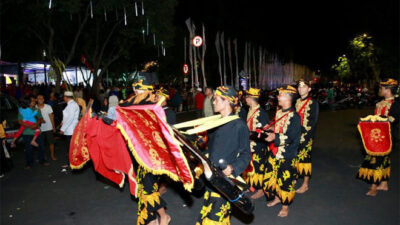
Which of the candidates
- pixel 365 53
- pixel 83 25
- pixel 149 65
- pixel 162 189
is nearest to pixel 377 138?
pixel 162 189

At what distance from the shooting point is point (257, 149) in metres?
6.22

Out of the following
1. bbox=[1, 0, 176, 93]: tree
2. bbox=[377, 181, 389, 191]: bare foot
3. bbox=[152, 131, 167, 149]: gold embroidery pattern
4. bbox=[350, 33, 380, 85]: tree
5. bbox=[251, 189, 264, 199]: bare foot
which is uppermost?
bbox=[1, 0, 176, 93]: tree

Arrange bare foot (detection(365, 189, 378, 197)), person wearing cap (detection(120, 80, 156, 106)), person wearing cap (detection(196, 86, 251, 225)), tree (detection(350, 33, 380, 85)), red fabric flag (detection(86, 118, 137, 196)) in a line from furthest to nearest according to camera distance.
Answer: tree (detection(350, 33, 380, 85))
bare foot (detection(365, 189, 378, 197))
red fabric flag (detection(86, 118, 137, 196))
person wearing cap (detection(120, 80, 156, 106))
person wearing cap (detection(196, 86, 251, 225))

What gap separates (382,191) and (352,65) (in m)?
26.4

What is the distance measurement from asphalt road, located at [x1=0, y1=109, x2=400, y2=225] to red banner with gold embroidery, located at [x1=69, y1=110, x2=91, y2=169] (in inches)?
38.4

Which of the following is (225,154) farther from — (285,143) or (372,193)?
(372,193)

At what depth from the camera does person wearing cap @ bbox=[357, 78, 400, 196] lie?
5.98 meters

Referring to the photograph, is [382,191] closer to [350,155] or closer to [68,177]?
[350,155]

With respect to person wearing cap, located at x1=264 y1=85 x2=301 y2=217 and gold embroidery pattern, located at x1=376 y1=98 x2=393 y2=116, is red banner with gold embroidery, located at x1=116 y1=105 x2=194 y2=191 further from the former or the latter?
gold embroidery pattern, located at x1=376 y1=98 x2=393 y2=116

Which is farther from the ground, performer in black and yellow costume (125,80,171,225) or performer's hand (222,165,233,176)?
performer's hand (222,165,233,176)

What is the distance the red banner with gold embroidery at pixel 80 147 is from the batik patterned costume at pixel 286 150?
8.70 feet

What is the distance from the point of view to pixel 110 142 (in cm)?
466

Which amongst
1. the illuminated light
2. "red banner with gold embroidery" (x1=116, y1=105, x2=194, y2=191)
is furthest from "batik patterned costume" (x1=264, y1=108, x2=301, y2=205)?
the illuminated light

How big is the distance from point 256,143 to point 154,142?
118 inches
